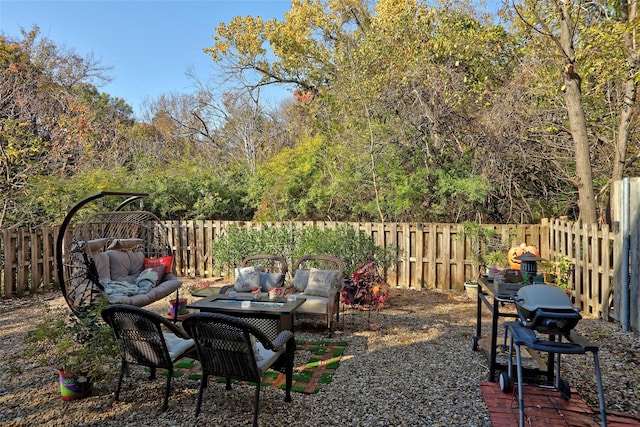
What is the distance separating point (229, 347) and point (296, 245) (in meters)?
4.98

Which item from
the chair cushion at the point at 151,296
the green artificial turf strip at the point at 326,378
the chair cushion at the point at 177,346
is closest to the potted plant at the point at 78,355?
the chair cushion at the point at 177,346

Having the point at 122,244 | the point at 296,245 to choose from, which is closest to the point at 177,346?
the point at 122,244

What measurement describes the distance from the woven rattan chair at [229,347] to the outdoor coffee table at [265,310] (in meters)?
1.09

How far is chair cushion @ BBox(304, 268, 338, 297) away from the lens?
5055mm

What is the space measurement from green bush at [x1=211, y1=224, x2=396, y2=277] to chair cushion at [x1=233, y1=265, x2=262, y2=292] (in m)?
1.57

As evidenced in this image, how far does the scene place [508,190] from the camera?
7.34m

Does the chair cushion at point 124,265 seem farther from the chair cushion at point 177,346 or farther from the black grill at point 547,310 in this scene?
the black grill at point 547,310

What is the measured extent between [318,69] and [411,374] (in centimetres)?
1095

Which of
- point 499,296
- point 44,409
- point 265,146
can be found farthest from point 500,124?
point 265,146

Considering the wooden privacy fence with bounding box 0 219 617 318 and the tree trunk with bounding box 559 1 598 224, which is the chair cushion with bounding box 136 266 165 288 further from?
the tree trunk with bounding box 559 1 598 224

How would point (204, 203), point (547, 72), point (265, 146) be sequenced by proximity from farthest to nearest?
point (265, 146) < point (204, 203) < point (547, 72)

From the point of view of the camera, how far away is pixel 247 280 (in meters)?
5.49

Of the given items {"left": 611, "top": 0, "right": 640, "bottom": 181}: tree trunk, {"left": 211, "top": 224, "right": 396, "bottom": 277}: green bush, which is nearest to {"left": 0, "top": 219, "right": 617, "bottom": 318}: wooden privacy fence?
{"left": 211, "top": 224, "right": 396, "bottom": 277}: green bush

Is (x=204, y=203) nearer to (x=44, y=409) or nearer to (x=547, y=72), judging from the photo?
(x=44, y=409)
